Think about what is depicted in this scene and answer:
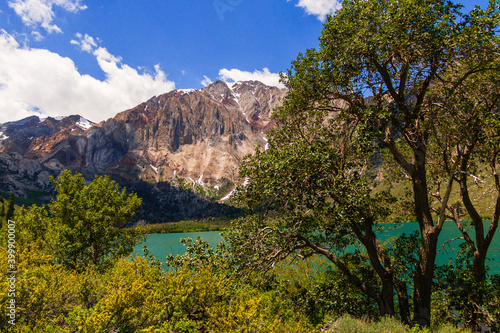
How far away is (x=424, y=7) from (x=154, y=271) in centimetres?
1355

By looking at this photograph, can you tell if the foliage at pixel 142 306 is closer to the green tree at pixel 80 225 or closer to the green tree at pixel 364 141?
the green tree at pixel 364 141

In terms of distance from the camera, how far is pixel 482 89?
11000 mm

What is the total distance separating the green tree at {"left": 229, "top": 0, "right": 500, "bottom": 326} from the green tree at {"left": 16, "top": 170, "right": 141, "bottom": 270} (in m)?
16.7

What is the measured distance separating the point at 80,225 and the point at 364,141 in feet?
70.2

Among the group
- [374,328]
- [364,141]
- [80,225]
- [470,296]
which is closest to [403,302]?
[470,296]

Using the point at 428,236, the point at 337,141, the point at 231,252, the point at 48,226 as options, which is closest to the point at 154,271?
the point at 231,252

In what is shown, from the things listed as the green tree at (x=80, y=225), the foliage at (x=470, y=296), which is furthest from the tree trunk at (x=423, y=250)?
the green tree at (x=80, y=225)

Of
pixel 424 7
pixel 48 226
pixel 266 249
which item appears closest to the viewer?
pixel 424 7

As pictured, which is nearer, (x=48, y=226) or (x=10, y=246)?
(x=10, y=246)

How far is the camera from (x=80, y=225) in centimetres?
2127

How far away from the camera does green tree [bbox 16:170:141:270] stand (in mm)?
21047

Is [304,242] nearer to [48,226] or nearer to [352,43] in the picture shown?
[352,43]

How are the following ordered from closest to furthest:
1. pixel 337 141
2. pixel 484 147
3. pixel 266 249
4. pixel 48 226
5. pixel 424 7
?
pixel 424 7 → pixel 266 249 → pixel 484 147 → pixel 337 141 → pixel 48 226

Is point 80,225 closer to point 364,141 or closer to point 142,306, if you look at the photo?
point 142,306
